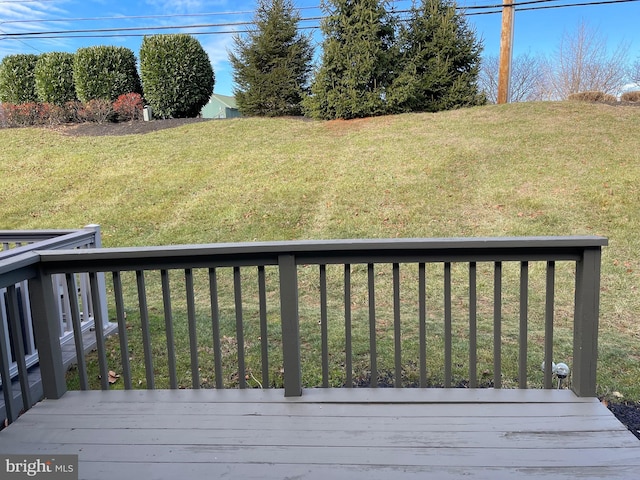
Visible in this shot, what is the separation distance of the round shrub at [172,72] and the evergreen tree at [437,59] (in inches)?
233

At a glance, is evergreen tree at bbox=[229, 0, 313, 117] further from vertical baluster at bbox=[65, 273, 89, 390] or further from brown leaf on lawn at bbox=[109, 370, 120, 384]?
vertical baluster at bbox=[65, 273, 89, 390]

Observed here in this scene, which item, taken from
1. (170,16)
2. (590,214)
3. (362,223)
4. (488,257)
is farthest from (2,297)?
(170,16)

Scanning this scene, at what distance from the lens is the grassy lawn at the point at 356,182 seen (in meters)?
7.07

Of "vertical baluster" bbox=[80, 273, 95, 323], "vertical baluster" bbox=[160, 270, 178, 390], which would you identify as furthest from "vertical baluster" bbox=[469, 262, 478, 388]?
"vertical baluster" bbox=[80, 273, 95, 323]

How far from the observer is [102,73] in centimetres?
1338

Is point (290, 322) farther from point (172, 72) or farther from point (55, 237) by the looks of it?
point (172, 72)

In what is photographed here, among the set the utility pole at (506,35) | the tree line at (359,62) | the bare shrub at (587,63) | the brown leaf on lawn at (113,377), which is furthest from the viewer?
the bare shrub at (587,63)

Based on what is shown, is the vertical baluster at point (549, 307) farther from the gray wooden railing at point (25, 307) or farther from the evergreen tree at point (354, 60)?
the evergreen tree at point (354, 60)

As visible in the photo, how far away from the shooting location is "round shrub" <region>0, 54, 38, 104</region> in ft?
46.2

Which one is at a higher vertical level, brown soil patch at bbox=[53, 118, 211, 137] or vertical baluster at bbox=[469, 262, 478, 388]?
brown soil patch at bbox=[53, 118, 211, 137]

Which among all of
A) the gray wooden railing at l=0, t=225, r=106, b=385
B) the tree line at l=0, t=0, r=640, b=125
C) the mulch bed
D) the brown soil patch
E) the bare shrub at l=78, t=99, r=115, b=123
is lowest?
the mulch bed

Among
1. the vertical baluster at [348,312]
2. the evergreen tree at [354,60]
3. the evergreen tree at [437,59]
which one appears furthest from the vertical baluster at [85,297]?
the evergreen tree at [437,59]

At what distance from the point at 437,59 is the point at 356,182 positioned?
18.5 ft

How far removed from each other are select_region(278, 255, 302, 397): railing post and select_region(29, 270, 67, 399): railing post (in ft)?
3.76
